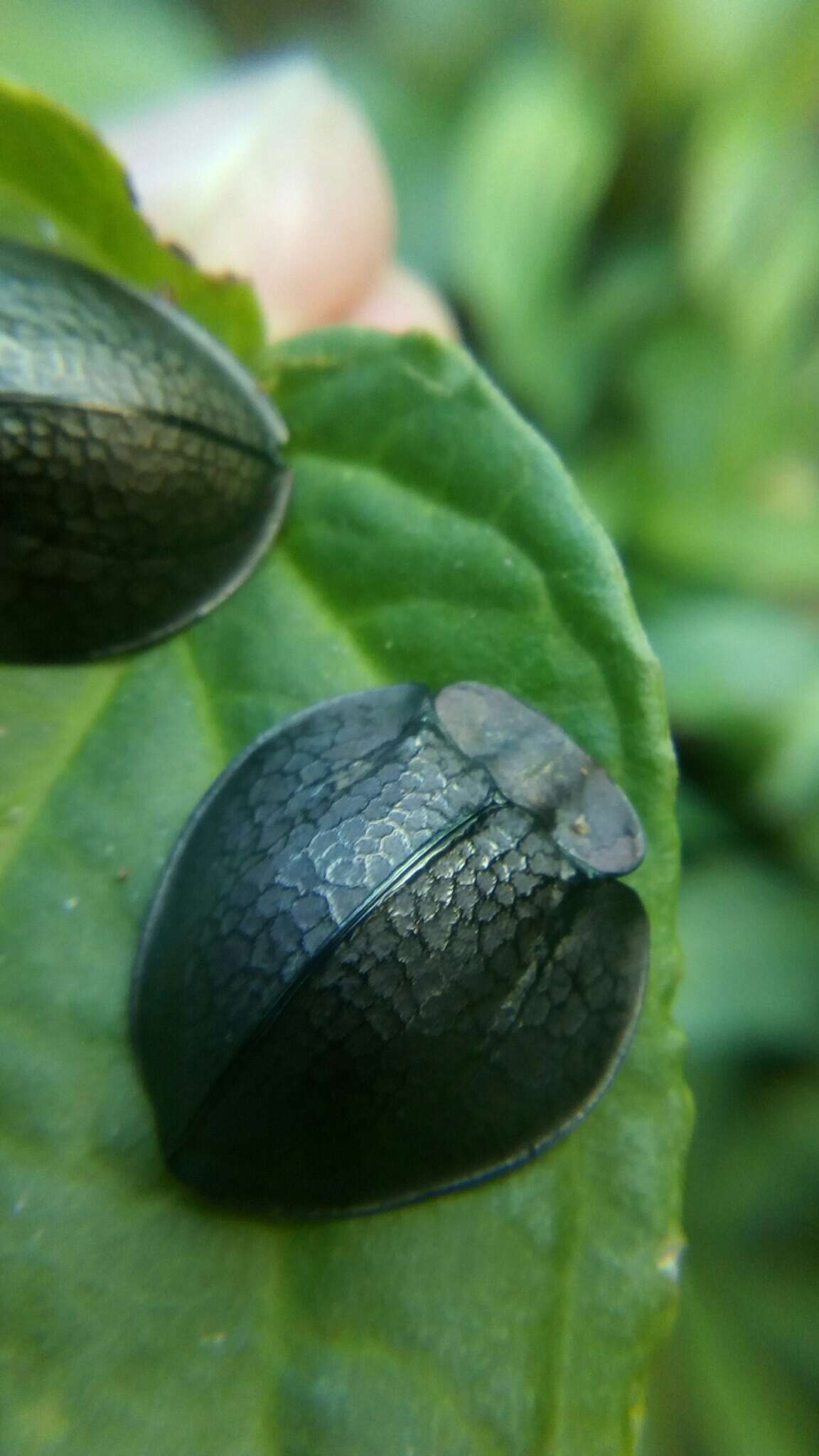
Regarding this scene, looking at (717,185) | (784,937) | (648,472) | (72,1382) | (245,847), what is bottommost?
(72,1382)

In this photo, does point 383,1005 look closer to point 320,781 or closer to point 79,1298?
point 320,781

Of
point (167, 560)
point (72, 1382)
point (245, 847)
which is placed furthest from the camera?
point (167, 560)

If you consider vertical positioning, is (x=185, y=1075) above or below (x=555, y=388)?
below

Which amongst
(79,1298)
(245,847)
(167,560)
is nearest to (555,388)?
(167,560)

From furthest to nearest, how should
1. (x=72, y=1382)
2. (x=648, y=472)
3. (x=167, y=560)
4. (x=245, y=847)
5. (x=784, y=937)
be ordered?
(x=648, y=472) → (x=784, y=937) → (x=167, y=560) → (x=245, y=847) → (x=72, y=1382)

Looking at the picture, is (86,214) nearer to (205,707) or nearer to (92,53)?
(205,707)

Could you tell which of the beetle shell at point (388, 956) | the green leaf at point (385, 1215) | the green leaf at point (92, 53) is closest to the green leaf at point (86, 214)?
the green leaf at point (385, 1215)
